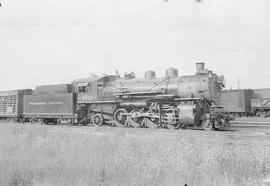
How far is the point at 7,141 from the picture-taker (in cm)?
1195

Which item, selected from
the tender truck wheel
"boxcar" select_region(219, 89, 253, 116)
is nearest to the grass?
the tender truck wheel

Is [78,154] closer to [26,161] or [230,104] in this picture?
[26,161]

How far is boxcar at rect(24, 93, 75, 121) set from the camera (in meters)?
21.1

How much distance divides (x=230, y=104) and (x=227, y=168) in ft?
94.6

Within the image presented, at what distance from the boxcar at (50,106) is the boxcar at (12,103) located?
841mm

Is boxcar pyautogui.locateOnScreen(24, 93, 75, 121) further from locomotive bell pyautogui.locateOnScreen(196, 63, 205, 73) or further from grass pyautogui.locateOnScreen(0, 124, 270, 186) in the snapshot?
grass pyautogui.locateOnScreen(0, 124, 270, 186)

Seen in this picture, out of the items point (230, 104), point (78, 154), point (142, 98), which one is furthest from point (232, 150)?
point (230, 104)

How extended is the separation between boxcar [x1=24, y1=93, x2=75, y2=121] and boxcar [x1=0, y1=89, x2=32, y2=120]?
84 cm

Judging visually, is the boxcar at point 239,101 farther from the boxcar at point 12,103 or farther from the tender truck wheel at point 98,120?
the boxcar at point 12,103

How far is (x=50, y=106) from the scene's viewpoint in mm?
22219

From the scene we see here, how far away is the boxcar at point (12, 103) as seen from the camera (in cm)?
2481

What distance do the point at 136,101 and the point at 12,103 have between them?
1219 cm

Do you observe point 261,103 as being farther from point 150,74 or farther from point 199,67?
point 150,74

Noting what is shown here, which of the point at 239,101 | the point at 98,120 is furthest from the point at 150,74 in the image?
the point at 239,101
